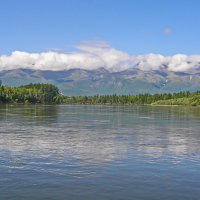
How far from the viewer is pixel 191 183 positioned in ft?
90.3

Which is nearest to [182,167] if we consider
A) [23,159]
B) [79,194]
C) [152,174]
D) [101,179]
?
[152,174]

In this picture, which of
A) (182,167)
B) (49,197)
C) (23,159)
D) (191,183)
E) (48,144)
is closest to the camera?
(49,197)

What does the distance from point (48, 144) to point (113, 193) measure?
22316 millimetres

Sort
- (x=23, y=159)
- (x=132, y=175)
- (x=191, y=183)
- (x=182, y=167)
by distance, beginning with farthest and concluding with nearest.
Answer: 1. (x=23, y=159)
2. (x=182, y=167)
3. (x=132, y=175)
4. (x=191, y=183)

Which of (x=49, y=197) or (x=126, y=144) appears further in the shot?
(x=126, y=144)

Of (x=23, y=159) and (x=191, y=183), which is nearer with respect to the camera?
(x=191, y=183)

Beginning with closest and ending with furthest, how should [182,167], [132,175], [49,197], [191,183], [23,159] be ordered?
[49,197], [191,183], [132,175], [182,167], [23,159]

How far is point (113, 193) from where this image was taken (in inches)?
979

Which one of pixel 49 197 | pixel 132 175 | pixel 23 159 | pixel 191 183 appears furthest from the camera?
pixel 23 159

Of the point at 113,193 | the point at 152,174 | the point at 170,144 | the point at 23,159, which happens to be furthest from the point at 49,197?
the point at 170,144

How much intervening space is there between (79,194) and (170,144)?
2498 cm

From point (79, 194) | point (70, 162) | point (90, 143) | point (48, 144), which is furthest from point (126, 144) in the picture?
point (79, 194)

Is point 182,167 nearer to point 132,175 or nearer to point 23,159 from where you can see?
point 132,175

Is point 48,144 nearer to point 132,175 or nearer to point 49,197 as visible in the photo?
point 132,175
